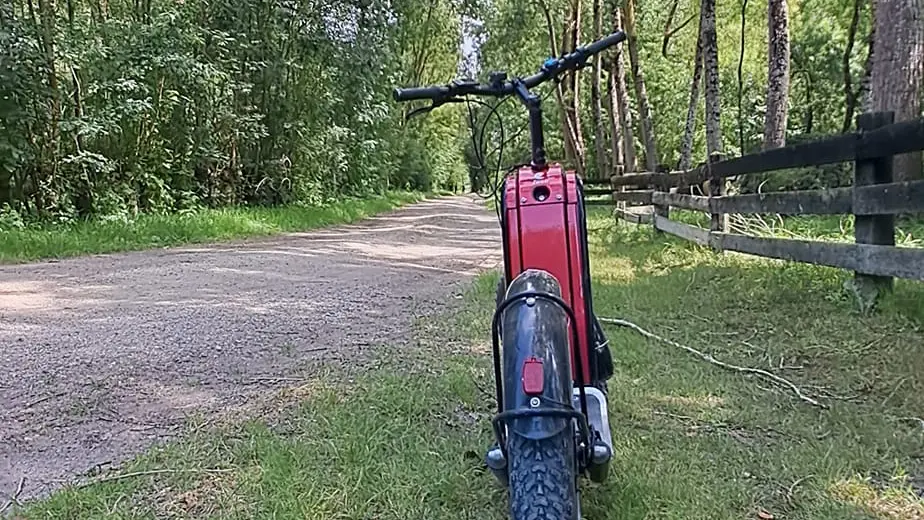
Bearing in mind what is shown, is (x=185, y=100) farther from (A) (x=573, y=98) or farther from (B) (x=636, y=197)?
(A) (x=573, y=98)

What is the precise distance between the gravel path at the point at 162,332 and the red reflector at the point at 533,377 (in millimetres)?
1581

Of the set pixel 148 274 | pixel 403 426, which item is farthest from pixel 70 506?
pixel 148 274

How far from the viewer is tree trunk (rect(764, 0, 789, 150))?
7.90 metres

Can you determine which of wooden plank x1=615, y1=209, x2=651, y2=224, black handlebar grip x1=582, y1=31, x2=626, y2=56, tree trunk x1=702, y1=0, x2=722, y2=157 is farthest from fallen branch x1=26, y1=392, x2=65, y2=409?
wooden plank x1=615, y1=209, x2=651, y2=224

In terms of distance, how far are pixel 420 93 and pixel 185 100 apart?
414 inches

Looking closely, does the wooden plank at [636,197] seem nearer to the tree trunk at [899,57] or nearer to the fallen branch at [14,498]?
the tree trunk at [899,57]

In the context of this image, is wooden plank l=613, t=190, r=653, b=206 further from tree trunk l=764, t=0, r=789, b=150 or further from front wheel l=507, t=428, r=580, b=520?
front wheel l=507, t=428, r=580, b=520

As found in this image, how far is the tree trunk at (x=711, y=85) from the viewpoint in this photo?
9.27 metres

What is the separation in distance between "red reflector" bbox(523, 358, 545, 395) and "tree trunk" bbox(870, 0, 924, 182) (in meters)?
5.47

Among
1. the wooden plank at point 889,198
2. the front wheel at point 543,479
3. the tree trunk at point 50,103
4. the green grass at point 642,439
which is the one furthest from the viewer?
the tree trunk at point 50,103

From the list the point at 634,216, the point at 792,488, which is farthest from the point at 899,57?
the point at 634,216

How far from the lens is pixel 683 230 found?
807cm

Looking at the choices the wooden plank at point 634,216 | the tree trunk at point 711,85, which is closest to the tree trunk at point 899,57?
the tree trunk at point 711,85

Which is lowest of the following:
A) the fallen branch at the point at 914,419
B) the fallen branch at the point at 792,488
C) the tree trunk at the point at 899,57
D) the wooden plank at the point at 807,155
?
the fallen branch at the point at 914,419
